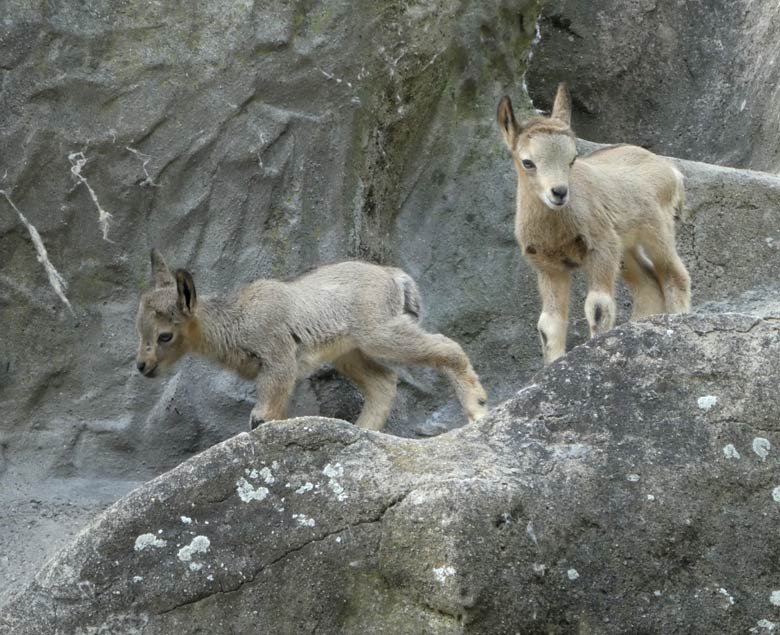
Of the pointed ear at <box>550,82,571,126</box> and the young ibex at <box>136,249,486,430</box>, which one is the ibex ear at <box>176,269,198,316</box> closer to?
the young ibex at <box>136,249,486,430</box>

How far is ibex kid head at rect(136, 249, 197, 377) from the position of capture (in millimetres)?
10031

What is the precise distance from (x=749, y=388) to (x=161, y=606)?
302 centimetres

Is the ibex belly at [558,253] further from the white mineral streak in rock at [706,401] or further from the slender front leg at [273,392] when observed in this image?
the white mineral streak in rock at [706,401]

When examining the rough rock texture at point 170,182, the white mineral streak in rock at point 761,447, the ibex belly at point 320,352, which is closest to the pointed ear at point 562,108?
the rough rock texture at point 170,182

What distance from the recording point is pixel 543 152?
9.77m

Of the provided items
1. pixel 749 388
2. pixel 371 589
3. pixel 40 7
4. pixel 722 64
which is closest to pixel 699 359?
pixel 749 388

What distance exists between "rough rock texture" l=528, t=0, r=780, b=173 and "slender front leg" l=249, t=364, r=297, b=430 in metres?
4.58

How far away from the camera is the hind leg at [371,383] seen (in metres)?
10.5

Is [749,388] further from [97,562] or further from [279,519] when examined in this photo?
[97,562]

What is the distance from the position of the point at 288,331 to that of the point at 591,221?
2151 mm

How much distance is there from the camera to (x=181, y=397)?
35.0ft

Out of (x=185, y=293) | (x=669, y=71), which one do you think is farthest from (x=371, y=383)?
(x=669, y=71)

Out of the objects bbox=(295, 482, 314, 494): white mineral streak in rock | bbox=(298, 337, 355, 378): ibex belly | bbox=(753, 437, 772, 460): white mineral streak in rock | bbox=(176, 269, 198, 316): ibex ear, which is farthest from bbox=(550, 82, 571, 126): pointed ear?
bbox=(295, 482, 314, 494): white mineral streak in rock

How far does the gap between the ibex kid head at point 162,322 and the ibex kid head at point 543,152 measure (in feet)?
7.67
